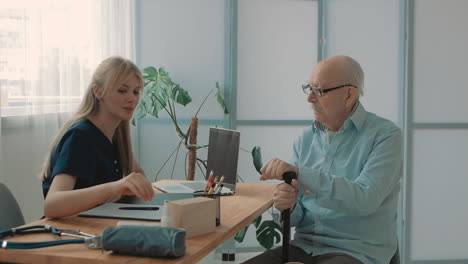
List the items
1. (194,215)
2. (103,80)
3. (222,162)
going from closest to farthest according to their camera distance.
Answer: (194,215)
(103,80)
(222,162)

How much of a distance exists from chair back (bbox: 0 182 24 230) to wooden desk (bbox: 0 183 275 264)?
10.5 inches

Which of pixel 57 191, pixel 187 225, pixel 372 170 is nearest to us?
pixel 187 225

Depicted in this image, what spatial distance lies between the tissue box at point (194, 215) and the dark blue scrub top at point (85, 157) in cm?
54

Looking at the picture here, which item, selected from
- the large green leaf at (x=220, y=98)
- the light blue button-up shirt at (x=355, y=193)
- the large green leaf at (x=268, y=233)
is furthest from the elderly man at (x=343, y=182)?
the large green leaf at (x=220, y=98)

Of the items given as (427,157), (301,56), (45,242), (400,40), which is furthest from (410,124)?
(45,242)

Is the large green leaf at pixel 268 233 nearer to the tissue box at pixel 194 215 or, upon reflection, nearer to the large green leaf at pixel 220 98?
the large green leaf at pixel 220 98

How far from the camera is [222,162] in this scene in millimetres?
2568

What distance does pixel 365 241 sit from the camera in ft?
6.79

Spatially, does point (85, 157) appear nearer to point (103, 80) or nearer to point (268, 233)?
point (103, 80)

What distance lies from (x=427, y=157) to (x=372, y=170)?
7.89 ft

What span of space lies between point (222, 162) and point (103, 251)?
1214 millimetres

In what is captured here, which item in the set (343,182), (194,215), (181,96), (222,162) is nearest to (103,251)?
(194,215)

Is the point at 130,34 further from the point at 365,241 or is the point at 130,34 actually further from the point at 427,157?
the point at 365,241

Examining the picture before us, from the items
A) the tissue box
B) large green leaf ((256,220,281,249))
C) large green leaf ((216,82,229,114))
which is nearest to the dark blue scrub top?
the tissue box
